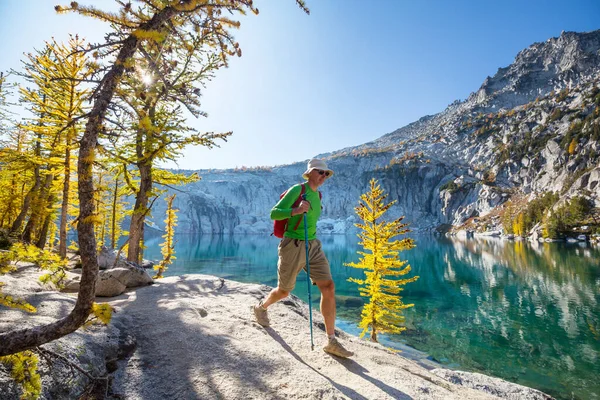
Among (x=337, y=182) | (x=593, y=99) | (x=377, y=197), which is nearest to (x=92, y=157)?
(x=377, y=197)

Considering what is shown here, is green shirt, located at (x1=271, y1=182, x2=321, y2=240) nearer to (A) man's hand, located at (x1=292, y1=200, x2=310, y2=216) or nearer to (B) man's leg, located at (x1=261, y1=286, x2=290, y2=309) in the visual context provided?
(A) man's hand, located at (x1=292, y1=200, x2=310, y2=216)

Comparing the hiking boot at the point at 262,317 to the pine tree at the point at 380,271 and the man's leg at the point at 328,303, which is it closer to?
the man's leg at the point at 328,303

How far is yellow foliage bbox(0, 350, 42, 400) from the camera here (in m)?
2.19

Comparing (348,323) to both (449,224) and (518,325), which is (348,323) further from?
(449,224)

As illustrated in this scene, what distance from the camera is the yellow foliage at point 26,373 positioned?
2.19 metres

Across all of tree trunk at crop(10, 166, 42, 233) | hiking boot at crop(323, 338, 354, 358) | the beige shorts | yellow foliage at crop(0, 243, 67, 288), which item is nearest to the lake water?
hiking boot at crop(323, 338, 354, 358)

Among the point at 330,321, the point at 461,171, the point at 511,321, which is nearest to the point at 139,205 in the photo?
the point at 330,321

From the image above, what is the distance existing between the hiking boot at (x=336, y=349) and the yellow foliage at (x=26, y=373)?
3.13 m

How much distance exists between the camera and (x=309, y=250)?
430cm

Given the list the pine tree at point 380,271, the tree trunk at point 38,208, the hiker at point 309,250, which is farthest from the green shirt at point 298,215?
the tree trunk at point 38,208

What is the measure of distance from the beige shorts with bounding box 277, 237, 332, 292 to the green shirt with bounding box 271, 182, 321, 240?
13cm

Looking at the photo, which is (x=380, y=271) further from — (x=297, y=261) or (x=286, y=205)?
(x=286, y=205)

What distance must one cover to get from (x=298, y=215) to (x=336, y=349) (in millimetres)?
1981

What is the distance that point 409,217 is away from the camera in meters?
152
